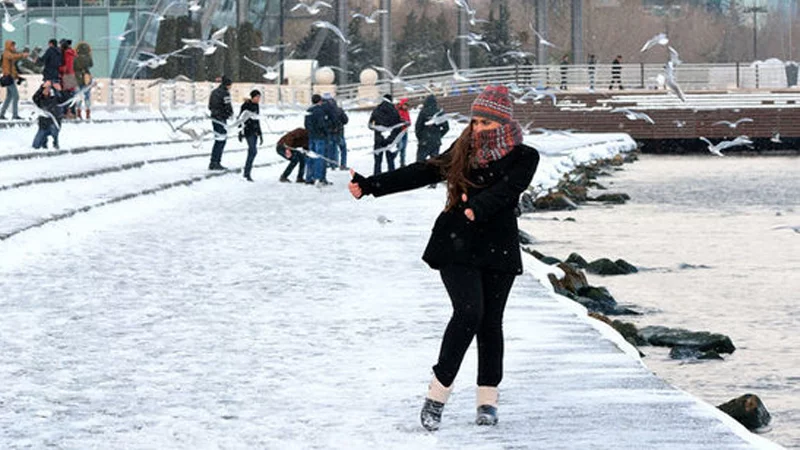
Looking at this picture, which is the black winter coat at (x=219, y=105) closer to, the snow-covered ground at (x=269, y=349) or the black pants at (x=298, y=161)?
the black pants at (x=298, y=161)

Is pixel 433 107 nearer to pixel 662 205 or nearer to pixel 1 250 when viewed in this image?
pixel 662 205

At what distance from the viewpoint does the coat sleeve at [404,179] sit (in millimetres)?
9461

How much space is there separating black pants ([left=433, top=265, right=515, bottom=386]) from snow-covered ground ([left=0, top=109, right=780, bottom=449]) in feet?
1.06

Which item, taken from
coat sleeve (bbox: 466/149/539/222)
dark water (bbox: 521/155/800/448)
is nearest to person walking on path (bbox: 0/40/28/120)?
dark water (bbox: 521/155/800/448)

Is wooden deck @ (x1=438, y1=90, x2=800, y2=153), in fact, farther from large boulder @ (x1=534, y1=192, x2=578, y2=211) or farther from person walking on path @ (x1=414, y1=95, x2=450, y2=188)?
person walking on path @ (x1=414, y1=95, x2=450, y2=188)

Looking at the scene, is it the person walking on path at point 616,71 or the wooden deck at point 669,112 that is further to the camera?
the person walking on path at point 616,71

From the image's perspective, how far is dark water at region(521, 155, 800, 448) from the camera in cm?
1612

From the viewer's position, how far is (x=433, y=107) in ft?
110

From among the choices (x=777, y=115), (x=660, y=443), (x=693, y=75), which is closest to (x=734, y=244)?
(x=660, y=443)

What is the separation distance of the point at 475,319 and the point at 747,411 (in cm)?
448

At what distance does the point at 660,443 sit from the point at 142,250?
10782 mm

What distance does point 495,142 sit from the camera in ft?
30.6

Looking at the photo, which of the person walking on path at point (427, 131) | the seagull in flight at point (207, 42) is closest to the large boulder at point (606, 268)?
the seagull in flight at point (207, 42)

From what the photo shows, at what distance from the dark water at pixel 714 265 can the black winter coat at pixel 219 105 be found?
6.00 meters
